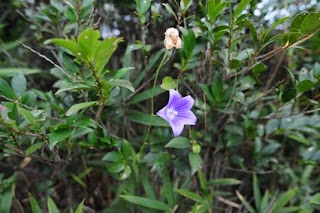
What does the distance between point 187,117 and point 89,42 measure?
0.46 metres

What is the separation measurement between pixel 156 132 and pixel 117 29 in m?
0.62

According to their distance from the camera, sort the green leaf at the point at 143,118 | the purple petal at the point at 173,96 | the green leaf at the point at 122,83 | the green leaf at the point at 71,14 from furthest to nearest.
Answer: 1. the green leaf at the point at 143,118
2. the green leaf at the point at 71,14
3. the purple petal at the point at 173,96
4. the green leaf at the point at 122,83

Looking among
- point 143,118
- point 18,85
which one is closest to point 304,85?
point 143,118

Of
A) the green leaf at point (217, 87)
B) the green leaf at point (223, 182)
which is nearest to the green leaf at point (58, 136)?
the green leaf at point (217, 87)

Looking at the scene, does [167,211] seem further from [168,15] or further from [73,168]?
[168,15]

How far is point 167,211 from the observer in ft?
4.68

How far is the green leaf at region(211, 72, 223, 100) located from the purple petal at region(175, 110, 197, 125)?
0.17m

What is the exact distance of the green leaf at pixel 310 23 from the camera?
1050 millimetres

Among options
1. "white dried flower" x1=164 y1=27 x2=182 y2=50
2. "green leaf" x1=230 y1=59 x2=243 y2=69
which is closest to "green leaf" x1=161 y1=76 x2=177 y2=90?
"white dried flower" x1=164 y1=27 x2=182 y2=50

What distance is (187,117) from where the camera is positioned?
1.17 metres

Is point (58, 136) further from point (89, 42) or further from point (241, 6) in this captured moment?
point (241, 6)

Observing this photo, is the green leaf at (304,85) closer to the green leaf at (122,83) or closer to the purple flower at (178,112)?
the purple flower at (178,112)

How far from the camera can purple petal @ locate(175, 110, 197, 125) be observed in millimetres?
1150

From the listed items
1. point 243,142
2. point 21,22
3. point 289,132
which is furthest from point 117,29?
point 289,132
